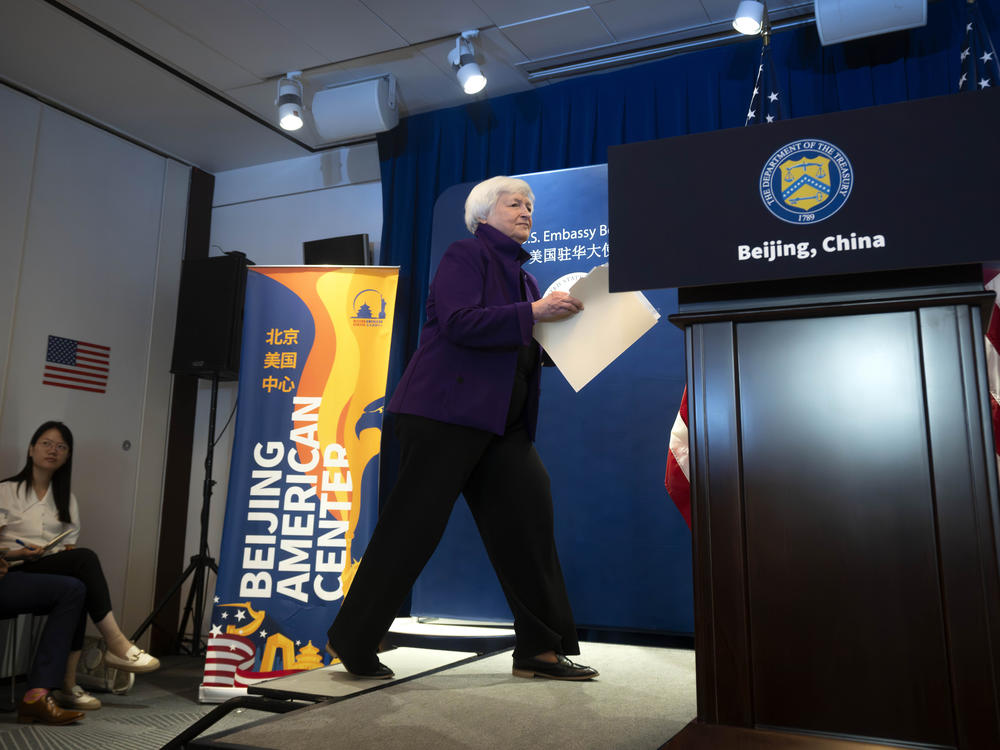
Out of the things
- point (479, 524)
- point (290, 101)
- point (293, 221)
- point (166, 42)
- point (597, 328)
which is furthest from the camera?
point (293, 221)

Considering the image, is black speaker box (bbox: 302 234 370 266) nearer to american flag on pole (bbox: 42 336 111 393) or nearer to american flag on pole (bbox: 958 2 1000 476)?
american flag on pole (bbox: 42 336 111 393)

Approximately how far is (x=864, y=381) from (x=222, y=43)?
3.57m

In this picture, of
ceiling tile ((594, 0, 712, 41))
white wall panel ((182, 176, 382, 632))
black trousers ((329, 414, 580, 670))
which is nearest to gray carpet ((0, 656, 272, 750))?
white wall panel ((182, 176, 382, 632))

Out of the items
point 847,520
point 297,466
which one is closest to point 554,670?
point 847,520

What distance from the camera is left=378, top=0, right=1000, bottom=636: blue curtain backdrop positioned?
3223mm

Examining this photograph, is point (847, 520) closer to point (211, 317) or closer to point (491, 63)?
point (491, 63)

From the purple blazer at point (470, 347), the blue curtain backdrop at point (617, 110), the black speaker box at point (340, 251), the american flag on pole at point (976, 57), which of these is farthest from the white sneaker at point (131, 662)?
the american flag on pole at point (976, 57)

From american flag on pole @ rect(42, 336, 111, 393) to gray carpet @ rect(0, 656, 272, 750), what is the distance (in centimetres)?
151

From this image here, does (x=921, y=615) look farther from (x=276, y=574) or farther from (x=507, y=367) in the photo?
(x=276, y=574)

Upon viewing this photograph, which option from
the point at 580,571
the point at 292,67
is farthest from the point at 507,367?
the point at 292,67

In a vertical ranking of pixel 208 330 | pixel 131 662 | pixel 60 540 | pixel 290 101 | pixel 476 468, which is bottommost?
pixel 131 662

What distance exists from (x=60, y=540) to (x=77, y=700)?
72 cm

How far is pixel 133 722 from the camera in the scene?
303cm

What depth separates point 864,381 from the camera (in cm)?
96
